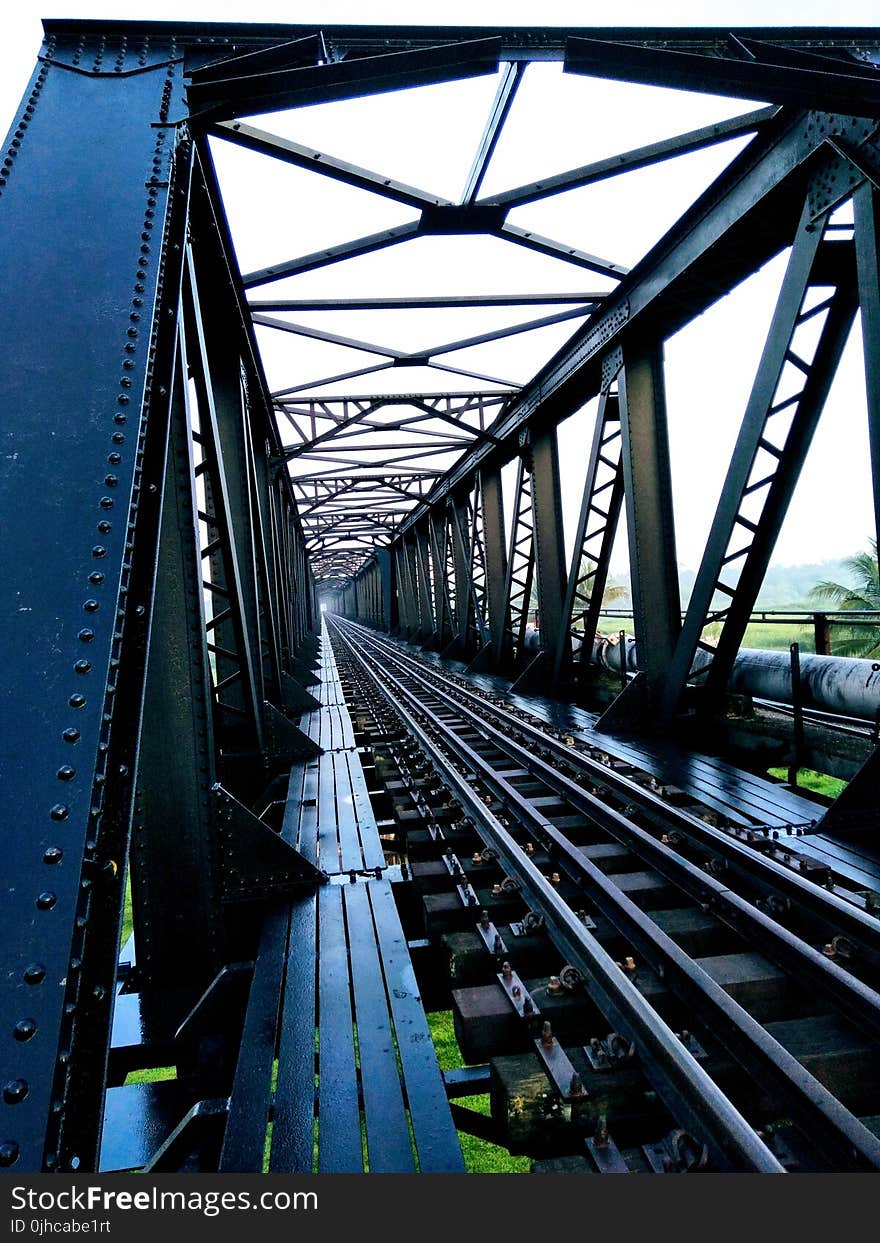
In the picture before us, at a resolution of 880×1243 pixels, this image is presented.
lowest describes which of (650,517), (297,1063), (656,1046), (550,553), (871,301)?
(297,1063)

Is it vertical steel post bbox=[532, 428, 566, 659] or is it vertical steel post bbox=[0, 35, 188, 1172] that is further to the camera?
vertical steel post bbox=[532, 428, 566, 659]

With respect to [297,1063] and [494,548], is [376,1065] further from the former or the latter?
[494,548]

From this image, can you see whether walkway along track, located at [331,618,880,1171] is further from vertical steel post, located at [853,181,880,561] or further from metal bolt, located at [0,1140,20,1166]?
vertical steel post, located at [853,181,880,561]

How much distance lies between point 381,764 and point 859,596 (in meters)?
21.4

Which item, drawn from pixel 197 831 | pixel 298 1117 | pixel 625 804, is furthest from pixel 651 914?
pixel 197 831

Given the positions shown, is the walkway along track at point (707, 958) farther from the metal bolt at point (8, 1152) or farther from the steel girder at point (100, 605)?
the metal bolt at point (8, 1152)

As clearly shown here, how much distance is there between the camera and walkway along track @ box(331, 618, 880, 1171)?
2004mm

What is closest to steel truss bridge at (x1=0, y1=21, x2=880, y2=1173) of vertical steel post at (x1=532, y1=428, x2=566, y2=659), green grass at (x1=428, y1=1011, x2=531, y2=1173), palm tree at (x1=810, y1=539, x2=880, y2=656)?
green grass at (x1=428, y1=1011, x2=531, y2=1173)

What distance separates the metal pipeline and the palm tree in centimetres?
1123

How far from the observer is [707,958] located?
296cm

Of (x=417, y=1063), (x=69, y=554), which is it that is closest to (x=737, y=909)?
(x=417, y=1063)

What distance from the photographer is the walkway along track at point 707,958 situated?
200cm

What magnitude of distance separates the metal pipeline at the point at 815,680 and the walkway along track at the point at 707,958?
1.95 meters

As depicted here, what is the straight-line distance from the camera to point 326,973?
298cm
